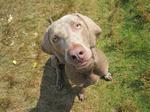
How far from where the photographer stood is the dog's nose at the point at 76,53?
4.82 metres

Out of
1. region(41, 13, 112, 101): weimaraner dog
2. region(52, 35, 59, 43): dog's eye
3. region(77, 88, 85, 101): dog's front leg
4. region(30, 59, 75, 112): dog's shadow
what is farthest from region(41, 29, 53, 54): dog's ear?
region(30, 59, 75, 112): dog's shadow

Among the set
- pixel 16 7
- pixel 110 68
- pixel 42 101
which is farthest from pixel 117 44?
pixel 16 7

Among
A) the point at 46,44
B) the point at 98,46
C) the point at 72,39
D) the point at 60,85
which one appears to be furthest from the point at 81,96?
the point at 72,39

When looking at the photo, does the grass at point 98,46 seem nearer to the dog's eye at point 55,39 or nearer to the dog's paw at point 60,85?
the dog's paw at point 60,85

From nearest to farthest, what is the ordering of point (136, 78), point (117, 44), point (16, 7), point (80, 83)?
point (80, 83) → point (136, 78) → point (117, 44) → point (16, 7)

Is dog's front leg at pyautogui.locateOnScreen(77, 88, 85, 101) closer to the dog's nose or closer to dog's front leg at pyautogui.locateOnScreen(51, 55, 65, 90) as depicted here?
dog's front leg at pyautogui.locateOnScreen(51, 55, 65, 90)

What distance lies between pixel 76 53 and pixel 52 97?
2263mm

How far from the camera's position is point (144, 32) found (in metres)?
7.02

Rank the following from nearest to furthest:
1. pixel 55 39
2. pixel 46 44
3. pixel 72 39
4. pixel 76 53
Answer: pixel 76 53 < pixel 72 39 < pixel 55 39 < pixel 46 44

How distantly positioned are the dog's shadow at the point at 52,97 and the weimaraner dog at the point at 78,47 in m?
0.31

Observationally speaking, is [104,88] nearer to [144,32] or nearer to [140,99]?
[140,99]

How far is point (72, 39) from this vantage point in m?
5.14

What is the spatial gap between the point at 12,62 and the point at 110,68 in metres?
1.97

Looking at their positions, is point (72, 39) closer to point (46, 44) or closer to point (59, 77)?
point (46, 44)
